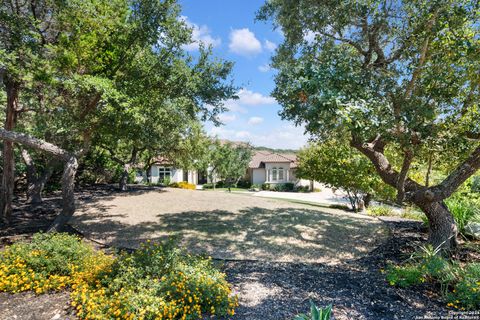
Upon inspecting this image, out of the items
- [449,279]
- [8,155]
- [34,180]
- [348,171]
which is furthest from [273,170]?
[449,279]

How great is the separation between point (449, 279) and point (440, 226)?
7.43 feet

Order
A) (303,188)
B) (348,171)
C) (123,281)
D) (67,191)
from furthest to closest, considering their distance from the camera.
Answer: (303,188) → (348,171) → (67,191) → (123,281)

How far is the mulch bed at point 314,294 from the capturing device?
414 centimetres

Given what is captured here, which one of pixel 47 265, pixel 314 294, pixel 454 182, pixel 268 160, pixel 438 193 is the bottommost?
pixel 314 294

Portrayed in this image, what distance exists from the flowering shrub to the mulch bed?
0.83 ft

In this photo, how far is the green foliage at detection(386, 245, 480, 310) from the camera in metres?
4.18

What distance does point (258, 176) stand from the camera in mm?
38312

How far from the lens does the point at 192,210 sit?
1174 centimetres

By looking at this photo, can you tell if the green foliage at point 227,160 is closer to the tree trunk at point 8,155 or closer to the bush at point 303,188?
the bush at point 303,188

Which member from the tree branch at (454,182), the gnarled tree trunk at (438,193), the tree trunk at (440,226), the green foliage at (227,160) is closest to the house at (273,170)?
the green foliage at (227,160)

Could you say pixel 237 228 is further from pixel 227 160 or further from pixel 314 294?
pixel 227 160

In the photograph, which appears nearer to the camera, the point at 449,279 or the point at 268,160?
the point at 449,279

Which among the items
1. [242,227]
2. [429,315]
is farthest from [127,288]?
[242,227]

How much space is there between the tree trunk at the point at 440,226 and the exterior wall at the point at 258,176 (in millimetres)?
31376
